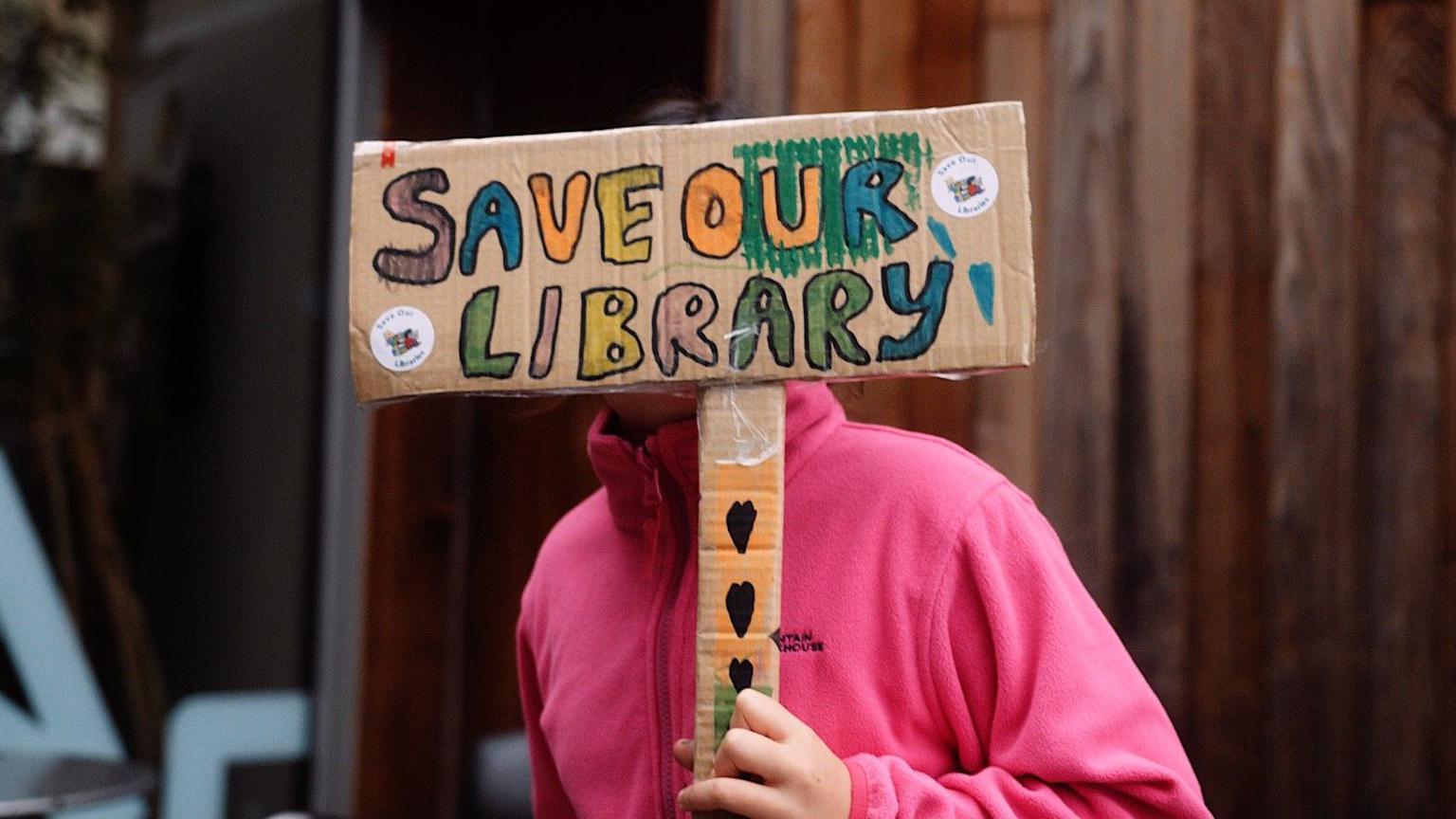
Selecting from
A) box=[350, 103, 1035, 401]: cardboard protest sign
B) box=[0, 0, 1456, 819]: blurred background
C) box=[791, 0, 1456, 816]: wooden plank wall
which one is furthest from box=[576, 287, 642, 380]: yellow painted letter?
box=[791, 0, 1456, 816]: wooden plank wall

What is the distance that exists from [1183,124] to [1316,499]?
697mm

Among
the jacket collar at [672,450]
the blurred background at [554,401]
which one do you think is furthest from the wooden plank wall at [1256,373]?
the jacket collar at [672,450]

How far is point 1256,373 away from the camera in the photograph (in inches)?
95.0

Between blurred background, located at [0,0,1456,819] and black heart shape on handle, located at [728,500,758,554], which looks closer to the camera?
black heart shape on handle, located at [728,500,758,554]

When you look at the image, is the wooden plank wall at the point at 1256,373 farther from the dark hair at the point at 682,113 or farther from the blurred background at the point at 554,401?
the dark hair at the point at 682,113

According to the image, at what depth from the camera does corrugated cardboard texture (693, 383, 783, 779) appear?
1076 millimetres

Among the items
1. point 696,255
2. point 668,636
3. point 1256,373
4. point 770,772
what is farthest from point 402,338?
point 1256,373

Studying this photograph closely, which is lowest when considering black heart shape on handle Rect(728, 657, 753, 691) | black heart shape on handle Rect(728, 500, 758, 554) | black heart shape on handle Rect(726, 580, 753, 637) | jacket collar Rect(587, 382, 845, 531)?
black heart shape on handle Rect(728, 657, 753, 691)

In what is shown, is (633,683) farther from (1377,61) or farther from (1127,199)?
(1377,61)

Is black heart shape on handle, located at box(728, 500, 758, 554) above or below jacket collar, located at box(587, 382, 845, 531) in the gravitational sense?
below

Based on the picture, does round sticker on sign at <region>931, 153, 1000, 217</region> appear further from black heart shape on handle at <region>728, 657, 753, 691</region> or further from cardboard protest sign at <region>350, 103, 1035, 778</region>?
black heart shape on handle at <region>728, 657, 753, 691</region>

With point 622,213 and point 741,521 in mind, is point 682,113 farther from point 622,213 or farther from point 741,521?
point 741,521

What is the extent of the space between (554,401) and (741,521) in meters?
0.31

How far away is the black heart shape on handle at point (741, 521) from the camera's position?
1100 mm
